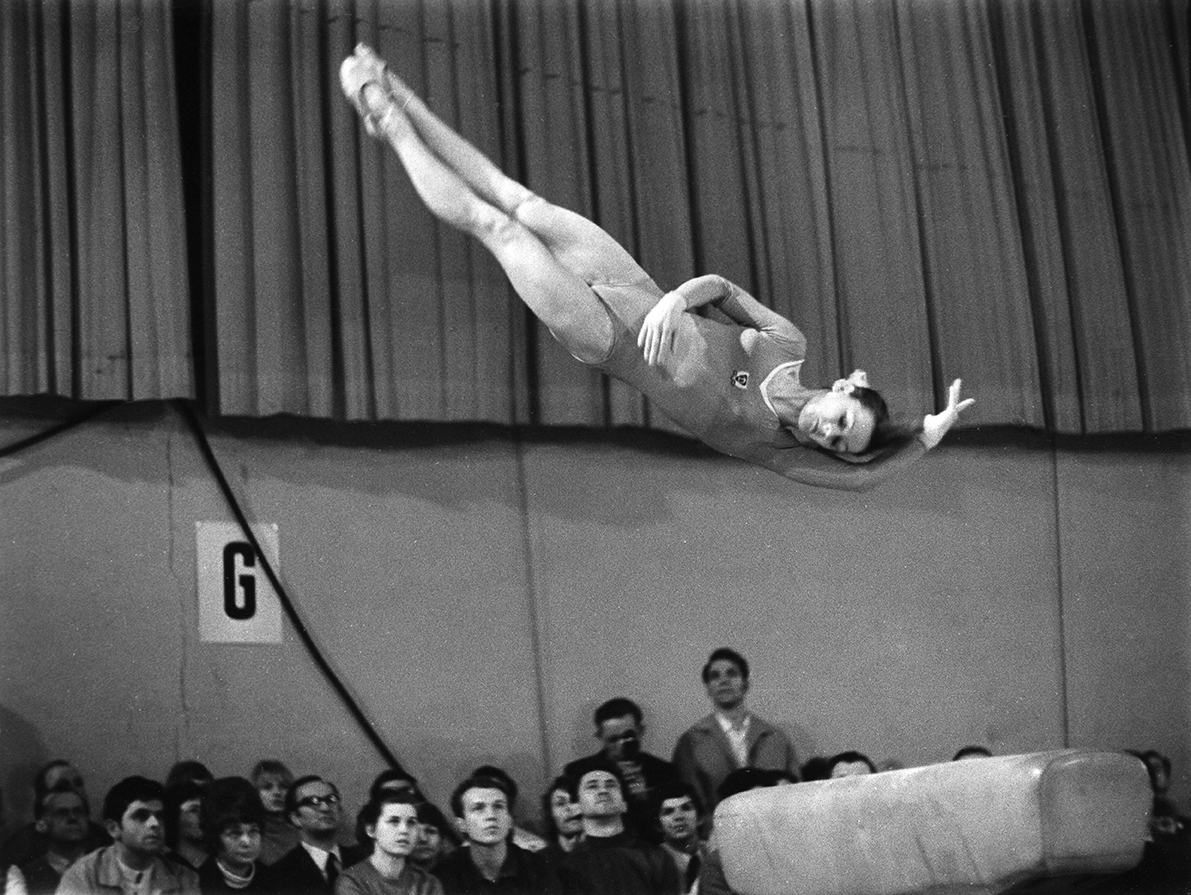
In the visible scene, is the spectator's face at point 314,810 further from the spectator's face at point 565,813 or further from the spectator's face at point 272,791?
the spectator's face at point 565,813

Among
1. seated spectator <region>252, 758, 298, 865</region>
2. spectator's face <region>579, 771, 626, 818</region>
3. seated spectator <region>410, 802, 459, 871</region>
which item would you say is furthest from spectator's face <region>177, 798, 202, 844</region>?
spectator's face <region>579, 771, 626, 818</region>

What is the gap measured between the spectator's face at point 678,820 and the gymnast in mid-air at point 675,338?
1557 millimetres

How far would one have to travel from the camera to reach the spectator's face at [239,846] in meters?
6.14

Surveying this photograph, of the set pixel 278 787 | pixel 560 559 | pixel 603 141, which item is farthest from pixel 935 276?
pixel 278 787

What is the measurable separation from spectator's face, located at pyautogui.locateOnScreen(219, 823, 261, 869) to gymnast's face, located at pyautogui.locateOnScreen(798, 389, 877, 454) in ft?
8.05

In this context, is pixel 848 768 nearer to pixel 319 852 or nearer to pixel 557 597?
pixel 557 597

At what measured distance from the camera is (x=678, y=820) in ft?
21.4

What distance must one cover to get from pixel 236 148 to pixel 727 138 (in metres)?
2.06

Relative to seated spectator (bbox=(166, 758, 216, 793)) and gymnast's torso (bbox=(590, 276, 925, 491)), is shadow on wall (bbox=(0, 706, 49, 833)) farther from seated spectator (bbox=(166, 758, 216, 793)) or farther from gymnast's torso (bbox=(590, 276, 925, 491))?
gymnast's torso (bbox=(590, 276, 925, 491))

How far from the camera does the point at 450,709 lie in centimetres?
704

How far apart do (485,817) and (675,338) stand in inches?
83.1

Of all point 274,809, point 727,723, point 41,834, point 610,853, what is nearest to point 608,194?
point 727,723

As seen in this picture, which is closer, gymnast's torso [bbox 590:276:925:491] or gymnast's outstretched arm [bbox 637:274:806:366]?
gymnast's outstretched arm [bbox 637:274:806:366]

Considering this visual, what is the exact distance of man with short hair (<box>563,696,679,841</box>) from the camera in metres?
6.57
